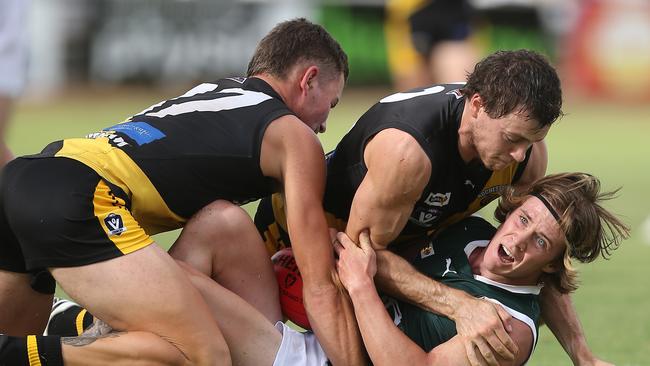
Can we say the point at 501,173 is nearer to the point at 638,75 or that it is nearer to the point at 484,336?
the point at 484,336

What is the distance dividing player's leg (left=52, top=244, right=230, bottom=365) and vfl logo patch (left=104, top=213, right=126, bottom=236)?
0.11 meters

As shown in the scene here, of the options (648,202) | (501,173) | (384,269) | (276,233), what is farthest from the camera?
(648,202)

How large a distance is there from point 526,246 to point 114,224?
1709mm

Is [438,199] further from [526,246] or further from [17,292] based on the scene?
[17,292]

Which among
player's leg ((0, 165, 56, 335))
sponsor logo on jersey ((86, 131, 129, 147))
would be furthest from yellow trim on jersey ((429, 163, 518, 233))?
player's leg ((0, 165, 56, 335))

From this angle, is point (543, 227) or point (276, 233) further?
point (276, 233)

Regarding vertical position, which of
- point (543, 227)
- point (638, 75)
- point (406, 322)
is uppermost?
point (543, 227)

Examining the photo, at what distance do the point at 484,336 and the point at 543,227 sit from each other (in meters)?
0.54

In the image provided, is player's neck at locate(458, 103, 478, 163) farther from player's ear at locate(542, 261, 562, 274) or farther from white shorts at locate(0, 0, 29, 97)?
white shorts at locate(0, 0, 29, 97)

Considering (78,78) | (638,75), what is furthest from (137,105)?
(638,75)

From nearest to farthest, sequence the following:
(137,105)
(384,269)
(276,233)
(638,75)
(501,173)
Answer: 1. (384,269)
2. (501,173)
3. (276,233)
4. (137,105)
5. (638,75)

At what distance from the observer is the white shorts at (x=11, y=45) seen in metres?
6.22

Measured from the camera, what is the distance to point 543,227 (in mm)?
4695

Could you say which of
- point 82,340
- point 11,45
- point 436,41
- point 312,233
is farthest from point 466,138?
point 436,41
